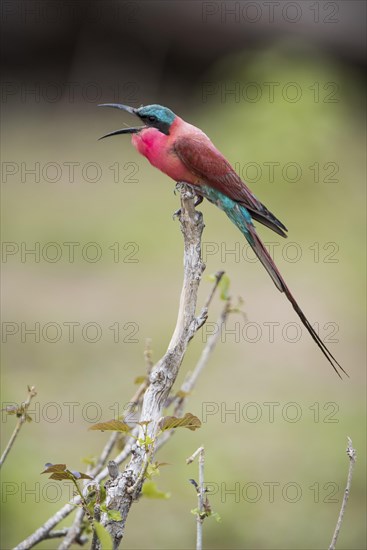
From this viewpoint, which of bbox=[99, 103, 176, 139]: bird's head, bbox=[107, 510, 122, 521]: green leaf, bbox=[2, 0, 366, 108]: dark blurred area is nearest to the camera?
bbox=[107, 510, 122, 521]: green leaf

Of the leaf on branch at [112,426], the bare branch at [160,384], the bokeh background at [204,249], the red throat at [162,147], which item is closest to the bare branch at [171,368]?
the bare branch at [160,384]

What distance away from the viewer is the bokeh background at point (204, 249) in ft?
13.0

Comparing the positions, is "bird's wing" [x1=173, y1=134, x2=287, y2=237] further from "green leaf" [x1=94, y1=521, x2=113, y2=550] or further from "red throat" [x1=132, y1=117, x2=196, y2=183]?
"green leaf" [x1=94, y1=521, x2=113, y2=550]

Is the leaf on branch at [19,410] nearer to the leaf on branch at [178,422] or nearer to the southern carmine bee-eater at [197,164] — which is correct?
the leaf on branch at [178,422]

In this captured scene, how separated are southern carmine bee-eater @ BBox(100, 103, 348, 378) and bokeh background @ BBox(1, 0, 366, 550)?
3.27ft

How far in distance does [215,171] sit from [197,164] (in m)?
0.08

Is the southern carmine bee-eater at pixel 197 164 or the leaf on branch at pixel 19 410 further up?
the southern carmine bee-eater at pixel 197 164

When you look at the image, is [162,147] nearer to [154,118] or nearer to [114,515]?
[154,118]

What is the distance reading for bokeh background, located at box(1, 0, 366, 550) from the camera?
397 centimetres

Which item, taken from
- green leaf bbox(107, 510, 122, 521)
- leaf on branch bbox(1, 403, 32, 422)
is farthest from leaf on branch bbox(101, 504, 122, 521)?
leaf on branch bbox(1, 403, 32, 422)

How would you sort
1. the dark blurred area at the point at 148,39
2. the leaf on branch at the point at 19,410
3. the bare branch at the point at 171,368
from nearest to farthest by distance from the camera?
the bare branch at the point at 171,368, the leaf on branch at the point at 19,410, the dark blurred area at the point at 148,39

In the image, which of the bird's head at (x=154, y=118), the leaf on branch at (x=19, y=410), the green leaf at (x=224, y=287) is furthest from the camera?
the bird's head at (x=154, y=118)

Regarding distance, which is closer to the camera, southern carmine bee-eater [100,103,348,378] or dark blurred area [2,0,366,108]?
southern carmine bee-eater [100,103,348,378]

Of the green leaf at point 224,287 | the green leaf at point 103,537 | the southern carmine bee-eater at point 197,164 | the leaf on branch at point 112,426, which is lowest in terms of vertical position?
the green leaf at point 103,537
